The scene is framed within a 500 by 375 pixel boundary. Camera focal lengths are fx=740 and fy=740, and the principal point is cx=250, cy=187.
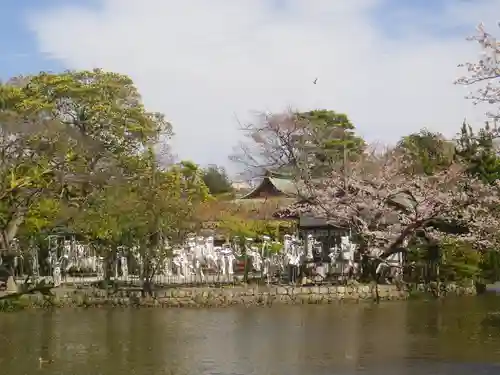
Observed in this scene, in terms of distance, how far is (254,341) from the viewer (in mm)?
13055

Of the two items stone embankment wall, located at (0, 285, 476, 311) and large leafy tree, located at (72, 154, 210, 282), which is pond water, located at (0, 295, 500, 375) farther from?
large leafy tree, located at (72, 154, 210, 282)

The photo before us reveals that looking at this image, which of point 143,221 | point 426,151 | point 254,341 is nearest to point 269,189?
point 426,151

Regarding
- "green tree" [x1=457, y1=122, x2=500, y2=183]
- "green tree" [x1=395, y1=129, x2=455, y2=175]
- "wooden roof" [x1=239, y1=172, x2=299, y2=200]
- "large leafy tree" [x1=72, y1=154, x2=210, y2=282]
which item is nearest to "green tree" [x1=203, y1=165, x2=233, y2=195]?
"wooden roof" [x1=239, y1=172, x2=299, y2=200]

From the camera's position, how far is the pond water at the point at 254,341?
33.6 ft

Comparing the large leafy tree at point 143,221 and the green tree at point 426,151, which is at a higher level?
the green tree at point 426,151

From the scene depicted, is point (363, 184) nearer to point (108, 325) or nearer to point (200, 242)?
point (200, 242)

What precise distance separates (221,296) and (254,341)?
298 inches

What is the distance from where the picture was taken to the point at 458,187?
23609mm

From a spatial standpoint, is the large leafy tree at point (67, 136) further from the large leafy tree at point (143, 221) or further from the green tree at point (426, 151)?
the green tree at point (426, 151)

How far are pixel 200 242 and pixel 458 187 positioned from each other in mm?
8404

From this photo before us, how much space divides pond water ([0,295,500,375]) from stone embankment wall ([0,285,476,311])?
89 centimetres

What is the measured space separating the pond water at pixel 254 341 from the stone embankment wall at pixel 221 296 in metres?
0.89

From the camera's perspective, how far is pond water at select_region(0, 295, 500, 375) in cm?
1023

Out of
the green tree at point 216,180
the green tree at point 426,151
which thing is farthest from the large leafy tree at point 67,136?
the green tree at point 216,180
